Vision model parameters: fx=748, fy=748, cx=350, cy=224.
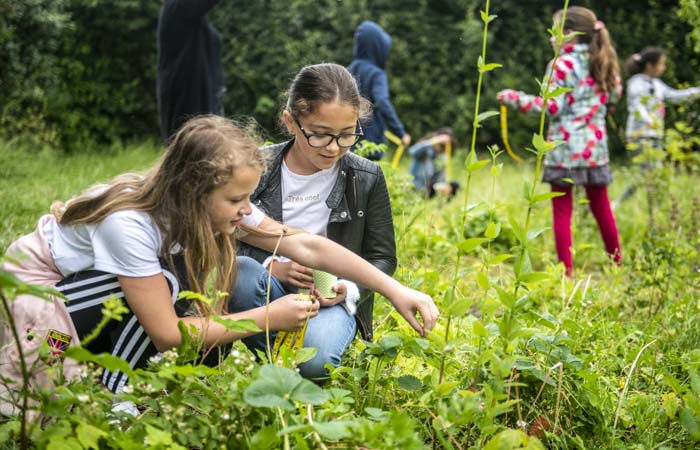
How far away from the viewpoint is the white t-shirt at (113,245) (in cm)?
185

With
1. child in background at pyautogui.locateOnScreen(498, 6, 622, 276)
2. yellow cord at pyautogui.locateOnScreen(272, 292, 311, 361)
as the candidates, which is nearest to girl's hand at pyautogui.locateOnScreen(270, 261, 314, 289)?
yellow cord at pyautogui.locateOnScreen(272, 292, 311, 361)

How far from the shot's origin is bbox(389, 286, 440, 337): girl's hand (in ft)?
6.26

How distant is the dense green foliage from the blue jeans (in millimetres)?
5105

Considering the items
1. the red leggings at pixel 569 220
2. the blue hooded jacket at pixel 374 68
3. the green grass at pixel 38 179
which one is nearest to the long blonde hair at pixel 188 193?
the green grass at pixel 38 179

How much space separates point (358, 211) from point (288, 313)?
646 mm

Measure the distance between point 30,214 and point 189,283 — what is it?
6.76 feet

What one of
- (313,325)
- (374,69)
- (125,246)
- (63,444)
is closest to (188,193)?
(125,246)

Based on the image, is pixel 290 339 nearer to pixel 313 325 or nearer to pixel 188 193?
pixel 313 325

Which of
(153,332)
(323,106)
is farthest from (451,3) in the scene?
(153,332)

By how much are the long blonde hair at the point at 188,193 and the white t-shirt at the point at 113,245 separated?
2 cm

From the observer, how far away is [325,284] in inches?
91.8

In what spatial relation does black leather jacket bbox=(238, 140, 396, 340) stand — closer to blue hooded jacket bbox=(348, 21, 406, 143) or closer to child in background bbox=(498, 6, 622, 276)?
child in background bbox=(498, 6, 622, 276)

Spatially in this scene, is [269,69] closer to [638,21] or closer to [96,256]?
[638,21]

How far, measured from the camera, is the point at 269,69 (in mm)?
10188
